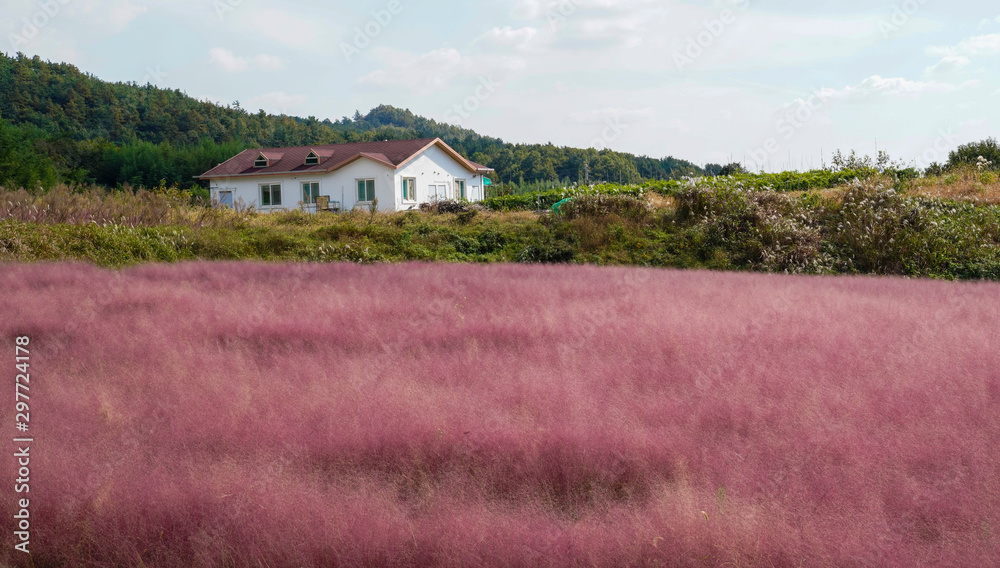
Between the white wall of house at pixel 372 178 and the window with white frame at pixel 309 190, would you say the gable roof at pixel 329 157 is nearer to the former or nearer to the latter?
the white wall of house at pixel 372 178

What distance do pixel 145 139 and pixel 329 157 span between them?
1812 inches

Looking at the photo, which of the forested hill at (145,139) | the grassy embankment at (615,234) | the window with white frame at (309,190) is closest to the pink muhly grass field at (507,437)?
the grassy embankment at (615,234)

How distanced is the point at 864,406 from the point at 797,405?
0.47 m

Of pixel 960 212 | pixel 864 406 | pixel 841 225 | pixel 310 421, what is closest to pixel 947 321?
pixel 864 406

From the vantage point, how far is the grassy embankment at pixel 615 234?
566 inches

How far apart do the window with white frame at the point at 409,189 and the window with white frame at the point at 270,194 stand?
25.8ft

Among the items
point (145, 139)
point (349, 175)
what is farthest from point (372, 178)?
point (145, 139)

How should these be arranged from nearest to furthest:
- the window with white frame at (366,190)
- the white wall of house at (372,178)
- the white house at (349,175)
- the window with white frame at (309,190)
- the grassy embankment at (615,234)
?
the grassy embankment at (615,234), the white wall of house at (372,178), the white house at (349,175), the window with white frame at (366,190), the window with white frame at (309,190)

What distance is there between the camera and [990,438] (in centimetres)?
404

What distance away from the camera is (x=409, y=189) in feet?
118

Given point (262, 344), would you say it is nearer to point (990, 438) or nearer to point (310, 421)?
point (310, 421)

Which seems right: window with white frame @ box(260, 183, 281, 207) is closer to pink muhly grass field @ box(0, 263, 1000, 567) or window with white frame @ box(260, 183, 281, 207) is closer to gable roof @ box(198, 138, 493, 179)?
gable roof @ box(198, 138, 493, 179)

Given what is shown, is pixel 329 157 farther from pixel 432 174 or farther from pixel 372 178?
pixel 432 174

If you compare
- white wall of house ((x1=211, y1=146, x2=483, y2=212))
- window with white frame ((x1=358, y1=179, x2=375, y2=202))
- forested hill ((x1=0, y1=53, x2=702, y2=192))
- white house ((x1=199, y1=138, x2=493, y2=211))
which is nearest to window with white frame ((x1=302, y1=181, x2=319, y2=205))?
white house ((x1=199, y1=138, x2=493, y2=211))
